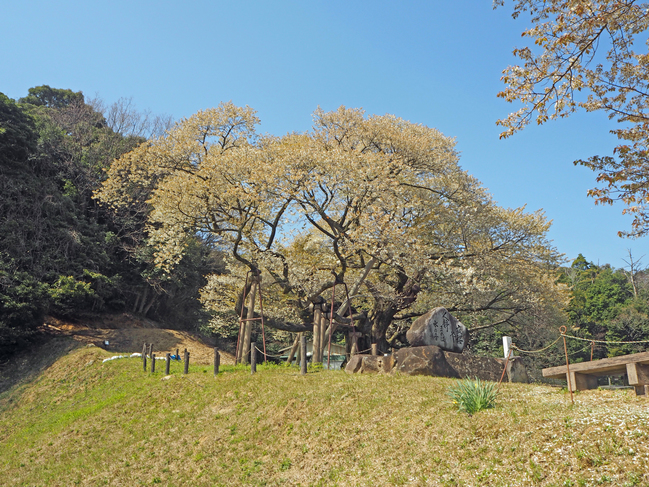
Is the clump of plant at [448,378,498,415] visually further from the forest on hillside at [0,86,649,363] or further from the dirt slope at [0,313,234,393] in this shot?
the dirt slope at [0,313,234,393]

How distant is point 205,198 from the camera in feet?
57.3

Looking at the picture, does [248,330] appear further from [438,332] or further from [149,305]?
[149,305]

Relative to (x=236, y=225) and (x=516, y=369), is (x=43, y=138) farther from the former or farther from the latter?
(x=516, y=369)

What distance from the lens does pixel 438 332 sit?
Answer: 1369 cm

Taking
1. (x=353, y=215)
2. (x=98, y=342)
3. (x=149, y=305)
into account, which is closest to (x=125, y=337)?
(x=98, y=342)

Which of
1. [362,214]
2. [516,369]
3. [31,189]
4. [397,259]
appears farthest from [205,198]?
[31,189]

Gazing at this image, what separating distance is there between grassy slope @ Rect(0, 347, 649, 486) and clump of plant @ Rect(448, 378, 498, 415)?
242 mm

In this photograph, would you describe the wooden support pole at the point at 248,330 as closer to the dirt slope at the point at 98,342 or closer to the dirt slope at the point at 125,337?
the dirt slope at the point at 98,342

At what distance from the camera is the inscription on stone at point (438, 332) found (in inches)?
527

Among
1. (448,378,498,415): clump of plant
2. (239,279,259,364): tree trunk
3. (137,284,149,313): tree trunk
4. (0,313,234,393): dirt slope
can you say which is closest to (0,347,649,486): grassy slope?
(448,378,498,415): clump of plant

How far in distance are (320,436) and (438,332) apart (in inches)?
240

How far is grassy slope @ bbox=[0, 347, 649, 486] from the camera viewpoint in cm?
618

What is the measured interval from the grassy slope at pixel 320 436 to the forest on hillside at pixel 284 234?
208 inches

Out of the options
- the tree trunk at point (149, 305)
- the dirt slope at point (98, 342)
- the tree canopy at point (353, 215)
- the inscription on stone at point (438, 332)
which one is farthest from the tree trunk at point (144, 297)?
the inscription on stone at point (438, 332)
